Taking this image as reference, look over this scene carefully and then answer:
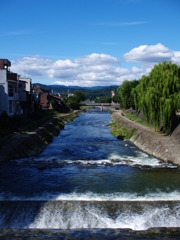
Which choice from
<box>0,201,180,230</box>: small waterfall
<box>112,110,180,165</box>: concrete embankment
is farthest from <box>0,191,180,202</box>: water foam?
<box>112,110,180,165</box>: concrete embankment

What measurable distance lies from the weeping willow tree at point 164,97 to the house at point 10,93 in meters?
19.0

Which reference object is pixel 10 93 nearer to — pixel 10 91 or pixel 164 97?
pixel 10 91

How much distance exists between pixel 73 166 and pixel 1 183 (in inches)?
246

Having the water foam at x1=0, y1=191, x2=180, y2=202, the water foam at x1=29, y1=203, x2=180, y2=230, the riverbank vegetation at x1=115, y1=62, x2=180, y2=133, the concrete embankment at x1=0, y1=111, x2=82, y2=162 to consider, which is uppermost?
the riverbank vegetation at x1=115, y1=62, x2=180, y2=133

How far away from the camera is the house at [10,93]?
3847 cm

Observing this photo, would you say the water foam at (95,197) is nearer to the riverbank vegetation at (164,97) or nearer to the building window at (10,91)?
the riverbank vegetation at (164,97)

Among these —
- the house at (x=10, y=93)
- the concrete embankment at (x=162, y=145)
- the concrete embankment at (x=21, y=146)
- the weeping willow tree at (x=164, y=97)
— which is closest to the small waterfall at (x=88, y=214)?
the concrete embankment at (x=162, y=145)

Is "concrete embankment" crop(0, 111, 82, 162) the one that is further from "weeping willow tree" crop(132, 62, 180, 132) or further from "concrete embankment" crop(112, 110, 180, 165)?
"weeping willow tree" crop(132, 62, 180, 132)

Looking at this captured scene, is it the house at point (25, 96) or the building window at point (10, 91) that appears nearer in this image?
the building window at point (10, 91)

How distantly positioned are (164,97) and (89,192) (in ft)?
54.6

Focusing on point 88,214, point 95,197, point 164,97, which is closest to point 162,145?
point 164,97

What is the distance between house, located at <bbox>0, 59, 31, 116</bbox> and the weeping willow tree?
19.0 m

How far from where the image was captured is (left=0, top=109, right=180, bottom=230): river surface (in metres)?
12.8

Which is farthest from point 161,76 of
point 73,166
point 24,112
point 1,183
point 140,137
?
point 24,112
